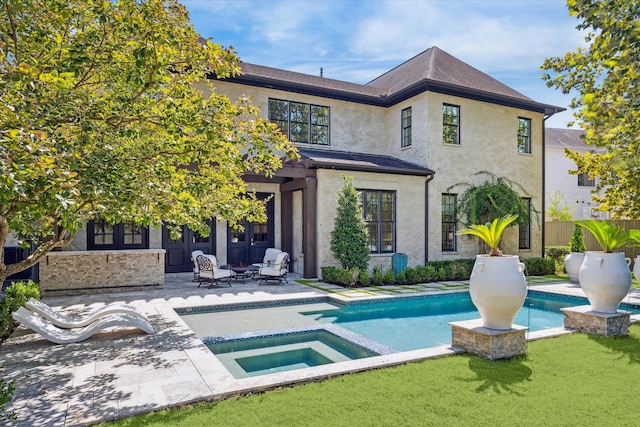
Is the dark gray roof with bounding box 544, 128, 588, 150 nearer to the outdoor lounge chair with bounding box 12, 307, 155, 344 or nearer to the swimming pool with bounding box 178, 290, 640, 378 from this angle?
the swimming pool with bounding box 178, 290, 640, 378

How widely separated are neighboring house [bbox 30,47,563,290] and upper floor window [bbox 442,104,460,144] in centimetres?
4

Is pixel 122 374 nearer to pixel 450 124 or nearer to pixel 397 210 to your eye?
pixel 397 210

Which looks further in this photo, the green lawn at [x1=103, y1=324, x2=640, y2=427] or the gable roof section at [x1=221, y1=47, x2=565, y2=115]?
the gable roof section at [x1=221, y1=47, x2=565, y2=115]

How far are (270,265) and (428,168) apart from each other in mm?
7111

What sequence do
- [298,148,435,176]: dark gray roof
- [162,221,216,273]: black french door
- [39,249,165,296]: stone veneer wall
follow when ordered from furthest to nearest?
[162,221,216,273]: black french door → [298,148,435,176]: dark gray roof → [39,249,165,296]: stone veneer wall

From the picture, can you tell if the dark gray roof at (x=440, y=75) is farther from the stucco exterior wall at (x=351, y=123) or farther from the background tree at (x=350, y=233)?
the background tree at (x=350, y=233)

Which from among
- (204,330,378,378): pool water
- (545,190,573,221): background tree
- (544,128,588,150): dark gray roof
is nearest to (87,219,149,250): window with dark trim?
(204,330,378,378): pool water

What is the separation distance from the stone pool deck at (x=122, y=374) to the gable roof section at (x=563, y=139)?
82.9 ft

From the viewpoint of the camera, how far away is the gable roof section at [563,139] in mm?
29416

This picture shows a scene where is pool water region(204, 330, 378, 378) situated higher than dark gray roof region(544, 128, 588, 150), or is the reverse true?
dark gray roof region(544, 128, 588, 150)

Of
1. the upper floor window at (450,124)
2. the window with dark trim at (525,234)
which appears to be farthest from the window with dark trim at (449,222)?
the window with dark trim at (525,234)

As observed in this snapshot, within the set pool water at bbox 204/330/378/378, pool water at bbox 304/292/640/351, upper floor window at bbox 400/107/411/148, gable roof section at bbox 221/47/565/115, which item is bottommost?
pool water at bbox 304/292/640/351

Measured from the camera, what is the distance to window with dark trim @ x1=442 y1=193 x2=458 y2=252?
16391 millimetres

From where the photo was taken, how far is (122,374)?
4.93 meters
